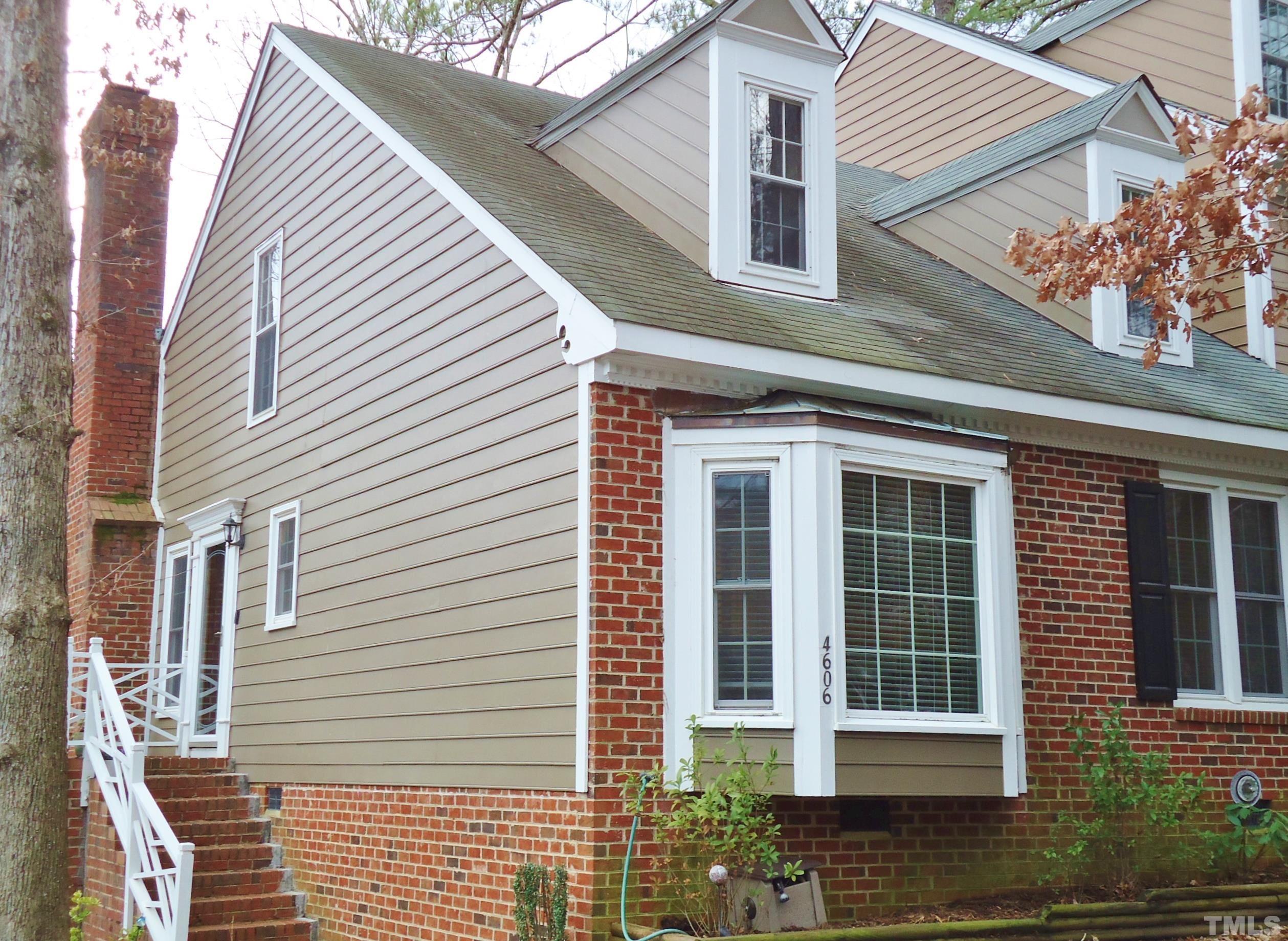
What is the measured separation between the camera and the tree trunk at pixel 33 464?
7371 millimetres

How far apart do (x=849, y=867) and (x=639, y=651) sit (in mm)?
1827

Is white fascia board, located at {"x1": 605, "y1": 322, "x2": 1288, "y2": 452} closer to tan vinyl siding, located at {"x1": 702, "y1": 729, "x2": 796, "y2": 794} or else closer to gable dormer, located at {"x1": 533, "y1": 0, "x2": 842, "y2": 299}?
gable dormer, located at {"x1": 533, "y1": 0, "x2": 842, "y2": 299}

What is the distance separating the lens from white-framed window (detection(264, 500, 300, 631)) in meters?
11.2

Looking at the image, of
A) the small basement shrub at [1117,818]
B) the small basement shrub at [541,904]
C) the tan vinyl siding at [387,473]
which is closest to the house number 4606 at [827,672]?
the tan vinyl siding at [387,473]

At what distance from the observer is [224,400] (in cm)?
1304

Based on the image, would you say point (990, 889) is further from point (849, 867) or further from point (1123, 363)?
point (1123, 363)

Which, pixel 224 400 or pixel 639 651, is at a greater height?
pixel 224 400

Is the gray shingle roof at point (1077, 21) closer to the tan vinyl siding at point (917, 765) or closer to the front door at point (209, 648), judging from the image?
the tan vinyl siding at point (917, 765)

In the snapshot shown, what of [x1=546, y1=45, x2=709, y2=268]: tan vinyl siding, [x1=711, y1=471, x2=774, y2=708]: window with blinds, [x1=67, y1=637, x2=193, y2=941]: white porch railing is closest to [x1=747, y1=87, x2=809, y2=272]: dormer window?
[x1=546, y1=45, x2=709, y2=268]: tan vinyl siding

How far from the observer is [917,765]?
25.9 ft

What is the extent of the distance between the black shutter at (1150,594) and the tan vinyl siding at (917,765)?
1.88 m

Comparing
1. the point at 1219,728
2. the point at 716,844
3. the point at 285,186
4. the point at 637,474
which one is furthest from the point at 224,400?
the point at 1219,728

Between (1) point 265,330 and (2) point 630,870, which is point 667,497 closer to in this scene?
(2) point 630,870

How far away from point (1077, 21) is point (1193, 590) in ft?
25.0
